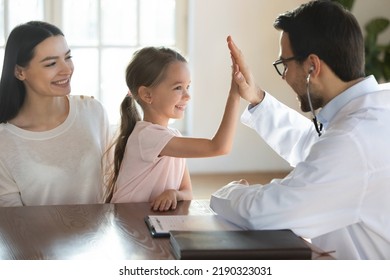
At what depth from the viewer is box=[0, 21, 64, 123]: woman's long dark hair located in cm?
266

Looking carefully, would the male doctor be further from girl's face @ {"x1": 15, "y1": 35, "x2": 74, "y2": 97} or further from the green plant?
the green plant

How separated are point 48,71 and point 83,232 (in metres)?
0.90

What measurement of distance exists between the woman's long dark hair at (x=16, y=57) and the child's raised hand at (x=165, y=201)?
73cm

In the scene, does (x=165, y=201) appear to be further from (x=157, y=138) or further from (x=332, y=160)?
(x=332, y=160)

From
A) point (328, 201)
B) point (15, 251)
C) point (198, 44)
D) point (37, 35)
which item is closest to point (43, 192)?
point (37, 35)

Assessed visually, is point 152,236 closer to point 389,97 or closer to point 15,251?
point 15,251

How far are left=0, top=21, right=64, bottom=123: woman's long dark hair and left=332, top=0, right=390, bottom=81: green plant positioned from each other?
401 centimetres

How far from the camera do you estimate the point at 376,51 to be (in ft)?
20.3

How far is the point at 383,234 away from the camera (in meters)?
1.88

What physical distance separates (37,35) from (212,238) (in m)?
1.26

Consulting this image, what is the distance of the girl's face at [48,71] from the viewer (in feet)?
8.80

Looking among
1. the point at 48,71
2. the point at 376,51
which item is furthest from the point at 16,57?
the point at 376,51

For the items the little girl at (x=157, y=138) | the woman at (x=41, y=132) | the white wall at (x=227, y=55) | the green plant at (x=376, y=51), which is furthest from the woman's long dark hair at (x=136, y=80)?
the green plant at (x=376, y=51)
